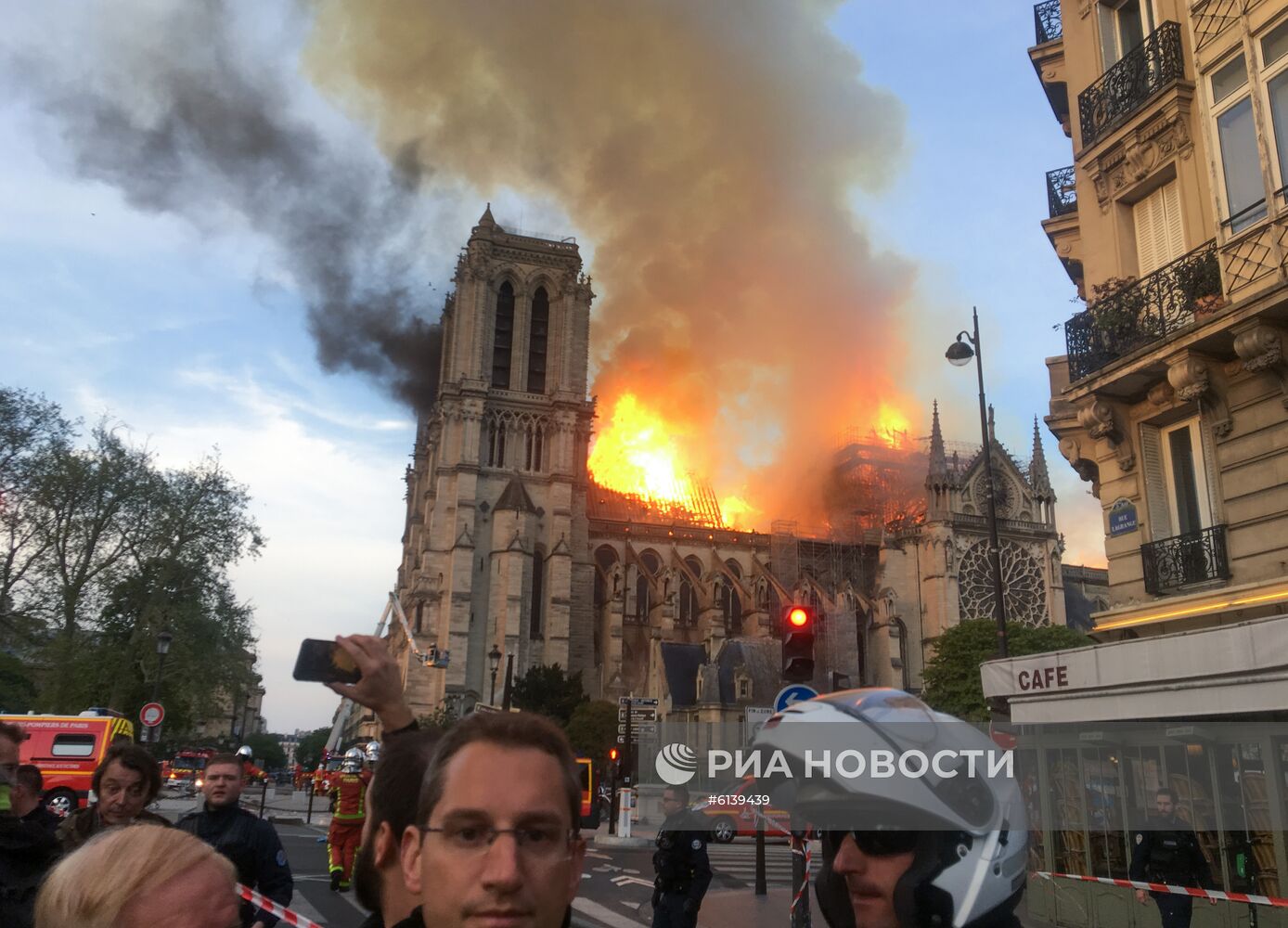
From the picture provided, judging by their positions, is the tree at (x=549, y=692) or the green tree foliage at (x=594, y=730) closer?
the green tree foliage at (x=594, y=730)

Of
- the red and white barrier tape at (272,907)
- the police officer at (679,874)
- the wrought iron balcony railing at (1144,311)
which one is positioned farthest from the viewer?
the wrought iron balcony railing at (1144,311)

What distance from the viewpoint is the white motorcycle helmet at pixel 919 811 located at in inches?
86.4

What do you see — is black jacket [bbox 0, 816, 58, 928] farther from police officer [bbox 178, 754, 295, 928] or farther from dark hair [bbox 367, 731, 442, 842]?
dark hair [bbox 367, 731, 442, 842]

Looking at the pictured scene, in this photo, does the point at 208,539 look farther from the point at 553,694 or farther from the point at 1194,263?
the point at 1194,263

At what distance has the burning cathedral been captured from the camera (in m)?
55.2

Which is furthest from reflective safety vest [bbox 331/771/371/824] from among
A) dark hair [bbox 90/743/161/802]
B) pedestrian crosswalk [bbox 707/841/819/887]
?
pedestrian crosswalk [bbox 707/841/819/887]

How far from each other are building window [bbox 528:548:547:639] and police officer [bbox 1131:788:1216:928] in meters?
49.9

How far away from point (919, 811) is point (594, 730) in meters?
45.8

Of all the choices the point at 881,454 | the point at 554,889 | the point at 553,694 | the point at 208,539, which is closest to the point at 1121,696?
the point at 554,889

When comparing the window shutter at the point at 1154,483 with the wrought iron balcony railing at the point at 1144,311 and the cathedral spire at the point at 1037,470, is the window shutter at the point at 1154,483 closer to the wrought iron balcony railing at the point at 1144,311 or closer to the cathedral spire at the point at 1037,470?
the wrought iron balcony railing at the point at 1144,311

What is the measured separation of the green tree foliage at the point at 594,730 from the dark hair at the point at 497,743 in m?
44.4

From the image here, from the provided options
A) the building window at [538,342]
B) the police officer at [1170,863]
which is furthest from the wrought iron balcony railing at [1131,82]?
the building window at [538,342]

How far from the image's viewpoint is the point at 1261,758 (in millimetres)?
9664

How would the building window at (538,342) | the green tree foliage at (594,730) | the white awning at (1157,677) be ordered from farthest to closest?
the building window at (538,342), the green tree foliage at (594,730), the white awning at (1157,677)
